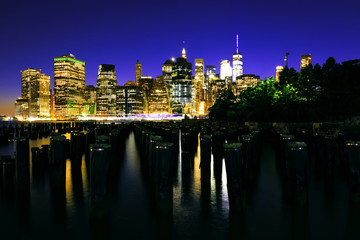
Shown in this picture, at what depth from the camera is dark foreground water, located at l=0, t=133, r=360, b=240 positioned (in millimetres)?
5473

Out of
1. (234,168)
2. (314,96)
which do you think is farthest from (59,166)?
(314,96)

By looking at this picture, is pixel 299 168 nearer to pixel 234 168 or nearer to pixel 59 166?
pixel 234 168

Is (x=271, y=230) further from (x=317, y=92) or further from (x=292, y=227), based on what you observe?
(x=317, y=92)

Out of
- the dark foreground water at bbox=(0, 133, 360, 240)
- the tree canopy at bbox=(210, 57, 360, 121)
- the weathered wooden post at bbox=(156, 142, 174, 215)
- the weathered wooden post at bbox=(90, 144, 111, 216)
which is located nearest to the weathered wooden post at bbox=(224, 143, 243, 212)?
the dark foreground water at bbox=(0, 133, 360, 240)

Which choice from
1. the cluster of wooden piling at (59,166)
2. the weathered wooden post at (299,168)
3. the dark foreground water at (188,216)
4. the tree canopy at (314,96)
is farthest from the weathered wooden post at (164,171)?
the tree canopy at (314,96)

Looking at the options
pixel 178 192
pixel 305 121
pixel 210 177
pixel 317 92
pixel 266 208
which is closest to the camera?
pixel 266 208

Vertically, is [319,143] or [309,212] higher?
[319,143]

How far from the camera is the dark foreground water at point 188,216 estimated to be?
5473 millimetres

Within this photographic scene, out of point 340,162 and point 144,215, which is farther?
point 340,162

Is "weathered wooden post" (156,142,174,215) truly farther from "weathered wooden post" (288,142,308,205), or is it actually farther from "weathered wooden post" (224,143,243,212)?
"weathered wooden post" (288,142,308,205)

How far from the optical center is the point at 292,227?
5.70 meters

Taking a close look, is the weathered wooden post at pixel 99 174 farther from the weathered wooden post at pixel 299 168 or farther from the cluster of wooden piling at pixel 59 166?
the weathered wooden post at pixel 299 168

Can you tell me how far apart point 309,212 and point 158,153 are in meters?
3.98

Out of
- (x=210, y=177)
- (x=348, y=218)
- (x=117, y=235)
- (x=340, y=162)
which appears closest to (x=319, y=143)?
(x=340, y=162)
